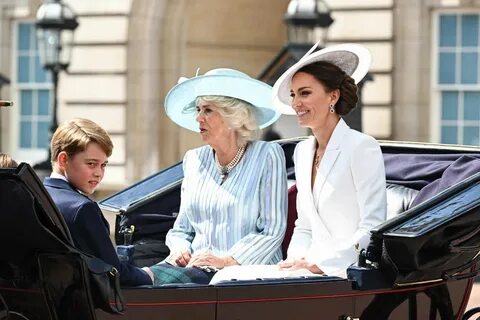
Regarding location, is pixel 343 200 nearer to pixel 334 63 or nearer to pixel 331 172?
pixel 331 172

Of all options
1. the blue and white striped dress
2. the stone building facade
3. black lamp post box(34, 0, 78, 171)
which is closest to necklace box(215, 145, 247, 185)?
the blue and white striped dress

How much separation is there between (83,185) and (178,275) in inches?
24.9

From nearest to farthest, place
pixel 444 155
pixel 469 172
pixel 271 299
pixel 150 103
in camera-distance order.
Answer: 1. pixel 271 299
2. pixel 469 172
3. pixel 444 155
4. pixel 150 103

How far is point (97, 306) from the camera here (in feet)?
15.6

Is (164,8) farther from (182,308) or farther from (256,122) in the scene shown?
(182,308)

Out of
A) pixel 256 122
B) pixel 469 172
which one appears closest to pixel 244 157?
pixel 256 122

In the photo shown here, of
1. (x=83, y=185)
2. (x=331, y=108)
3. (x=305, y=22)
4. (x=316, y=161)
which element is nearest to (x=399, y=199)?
(x=316, y=161)

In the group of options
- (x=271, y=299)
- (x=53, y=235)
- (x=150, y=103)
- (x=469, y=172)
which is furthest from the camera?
(x=150, y=103)

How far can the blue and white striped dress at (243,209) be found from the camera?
5.84 meters

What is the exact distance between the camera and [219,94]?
19.5 feet

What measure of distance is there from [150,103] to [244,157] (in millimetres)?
11939

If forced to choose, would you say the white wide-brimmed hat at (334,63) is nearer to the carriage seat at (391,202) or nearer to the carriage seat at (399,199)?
the carriage seat at (391,202)

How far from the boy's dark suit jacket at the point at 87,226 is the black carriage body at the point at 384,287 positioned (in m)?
0.12

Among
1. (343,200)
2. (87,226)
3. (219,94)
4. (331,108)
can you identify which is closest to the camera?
(87,226)
